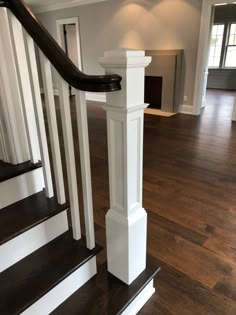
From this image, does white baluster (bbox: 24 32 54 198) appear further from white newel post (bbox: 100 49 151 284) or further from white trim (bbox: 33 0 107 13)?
white trim (bbox: 33 0 107 13)

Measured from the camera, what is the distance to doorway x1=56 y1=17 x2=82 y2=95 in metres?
6.91

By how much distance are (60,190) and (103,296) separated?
539 millimetres

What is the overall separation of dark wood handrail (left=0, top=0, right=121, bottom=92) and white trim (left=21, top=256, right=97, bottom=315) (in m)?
0.83

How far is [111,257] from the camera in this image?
123cm

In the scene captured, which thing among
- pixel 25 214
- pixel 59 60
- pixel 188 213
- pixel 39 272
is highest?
pixel 59 60

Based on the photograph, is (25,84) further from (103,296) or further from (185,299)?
(185,299)

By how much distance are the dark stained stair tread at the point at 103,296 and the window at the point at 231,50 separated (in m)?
9.17

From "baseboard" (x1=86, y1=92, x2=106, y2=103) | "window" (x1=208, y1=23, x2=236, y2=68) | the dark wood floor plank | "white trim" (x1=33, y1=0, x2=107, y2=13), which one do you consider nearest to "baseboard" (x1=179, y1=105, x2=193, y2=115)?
"baseboard" (x1=86, y1=92, x2=106, y2=103)

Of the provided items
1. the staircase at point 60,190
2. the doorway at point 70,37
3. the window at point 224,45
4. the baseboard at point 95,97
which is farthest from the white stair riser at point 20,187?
the window at point 224,45

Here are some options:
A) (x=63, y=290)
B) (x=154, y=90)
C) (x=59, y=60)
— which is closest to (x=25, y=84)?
(x=59, y=60)

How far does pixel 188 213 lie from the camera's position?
2049mm

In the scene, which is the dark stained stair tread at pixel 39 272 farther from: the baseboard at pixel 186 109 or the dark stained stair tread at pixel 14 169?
the baseboard at pixel 186 109

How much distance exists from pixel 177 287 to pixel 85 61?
674 centimetres

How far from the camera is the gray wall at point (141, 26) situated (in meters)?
4.84
